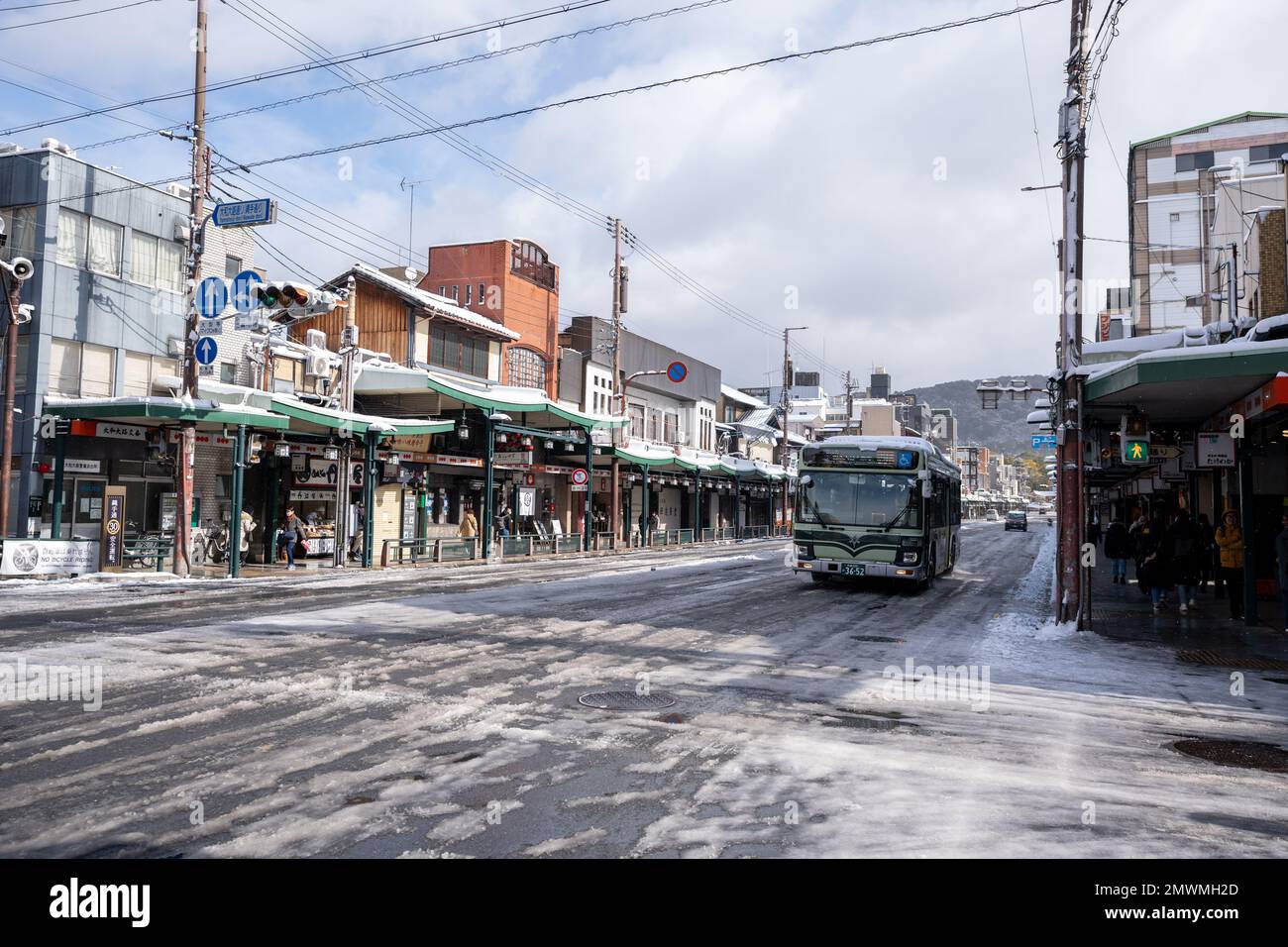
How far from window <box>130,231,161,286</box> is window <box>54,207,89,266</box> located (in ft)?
4.55

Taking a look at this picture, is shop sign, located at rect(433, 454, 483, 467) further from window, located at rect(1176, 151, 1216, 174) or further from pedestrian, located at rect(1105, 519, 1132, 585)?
window, located at rect(1176, 151, 1216, 174)

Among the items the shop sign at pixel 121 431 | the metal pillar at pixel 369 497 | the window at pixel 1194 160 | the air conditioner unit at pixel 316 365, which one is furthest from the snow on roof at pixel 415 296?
the window at pixel 1194 160

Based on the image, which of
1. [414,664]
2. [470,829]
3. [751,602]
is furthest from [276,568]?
[470,829]

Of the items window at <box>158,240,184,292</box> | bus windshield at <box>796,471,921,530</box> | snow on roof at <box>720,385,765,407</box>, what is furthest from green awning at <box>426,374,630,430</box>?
snow on roof at <box>720,385,765,407</box>

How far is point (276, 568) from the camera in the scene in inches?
932

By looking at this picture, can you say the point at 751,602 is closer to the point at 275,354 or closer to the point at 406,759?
the point at 406,759

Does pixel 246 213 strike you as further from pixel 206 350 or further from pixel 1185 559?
pixel 1185 559

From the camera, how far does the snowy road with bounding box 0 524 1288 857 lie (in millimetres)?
4609

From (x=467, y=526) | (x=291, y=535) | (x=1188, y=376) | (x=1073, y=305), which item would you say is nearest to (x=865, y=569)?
(x=1073, y=305)

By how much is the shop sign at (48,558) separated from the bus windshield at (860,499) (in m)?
16.3

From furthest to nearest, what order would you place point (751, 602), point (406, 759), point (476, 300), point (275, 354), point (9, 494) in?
point (476, 300) → point (275, 354) → point (9, 494) → point (751, 602) → point (406, 759)
